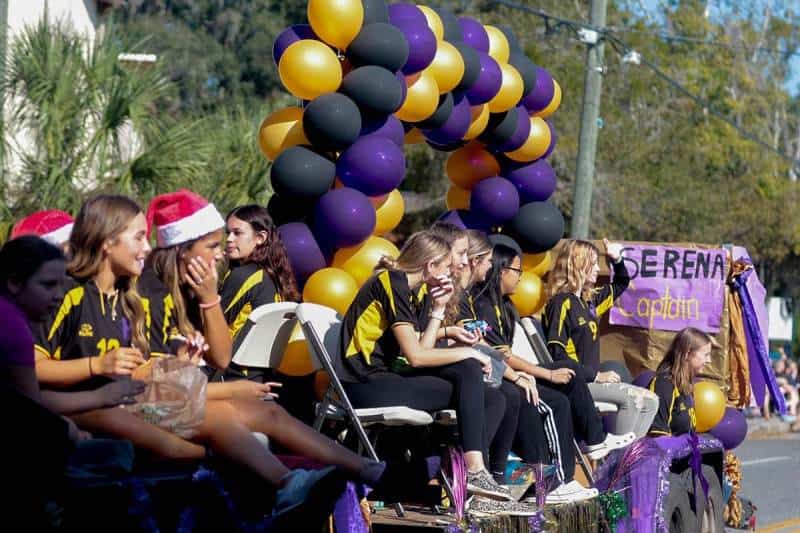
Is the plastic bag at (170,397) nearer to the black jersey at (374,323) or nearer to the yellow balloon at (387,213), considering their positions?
the black jersey at (374,323)

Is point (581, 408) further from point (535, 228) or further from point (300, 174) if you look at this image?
point (535, 228)

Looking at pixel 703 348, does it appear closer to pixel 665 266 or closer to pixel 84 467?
pixel 665 266

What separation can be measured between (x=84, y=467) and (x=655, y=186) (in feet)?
88.1

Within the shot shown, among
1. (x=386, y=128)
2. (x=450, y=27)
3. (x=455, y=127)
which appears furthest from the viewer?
(x=450, y=27)

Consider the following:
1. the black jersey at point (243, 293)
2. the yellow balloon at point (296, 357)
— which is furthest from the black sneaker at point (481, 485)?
the black jersey at point (243, 293)

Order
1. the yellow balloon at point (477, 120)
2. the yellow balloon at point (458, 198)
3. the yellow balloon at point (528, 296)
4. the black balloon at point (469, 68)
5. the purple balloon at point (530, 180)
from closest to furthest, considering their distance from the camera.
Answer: the black balloon at point (469, 68), the yellow balloon at point (528, 296), the yellow balloon at point (477, 120), the purple balloon at point (530, 180), the yellow balloon at point (458, 198)

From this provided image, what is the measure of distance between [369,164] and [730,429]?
3.13 m

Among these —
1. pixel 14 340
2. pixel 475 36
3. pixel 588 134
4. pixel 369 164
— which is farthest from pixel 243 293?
pixel 588 134

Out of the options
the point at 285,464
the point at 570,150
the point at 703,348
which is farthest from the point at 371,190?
the point at 570,150

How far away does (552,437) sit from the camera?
7.54 m

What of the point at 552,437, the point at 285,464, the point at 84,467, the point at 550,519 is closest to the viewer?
the point at 84,467

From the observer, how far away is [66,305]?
16.3 ft

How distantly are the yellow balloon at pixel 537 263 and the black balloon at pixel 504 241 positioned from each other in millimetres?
341

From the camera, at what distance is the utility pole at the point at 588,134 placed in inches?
694
